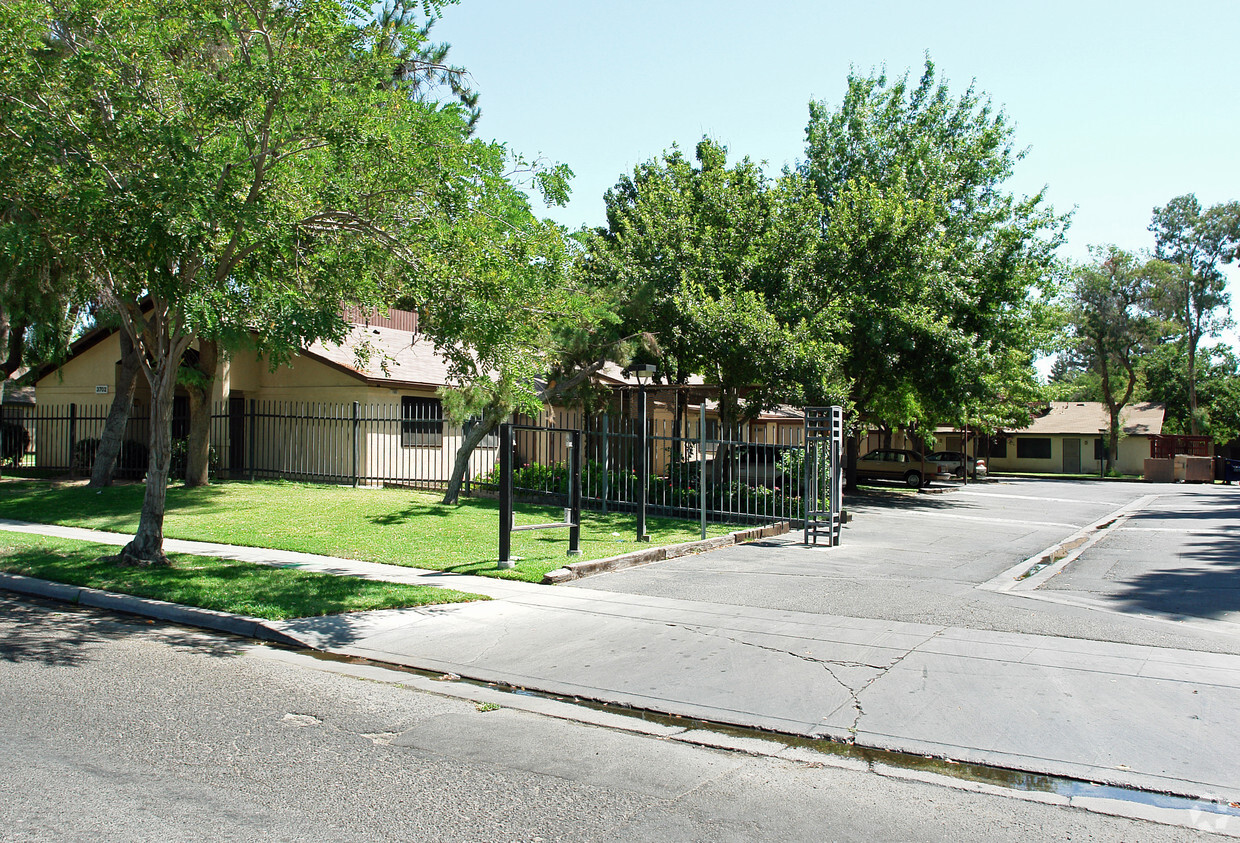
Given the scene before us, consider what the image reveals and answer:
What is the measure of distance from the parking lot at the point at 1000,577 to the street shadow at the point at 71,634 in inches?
174

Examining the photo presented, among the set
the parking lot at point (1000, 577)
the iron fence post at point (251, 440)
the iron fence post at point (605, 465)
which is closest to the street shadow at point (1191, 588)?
the parking lot at point (1000, 577)

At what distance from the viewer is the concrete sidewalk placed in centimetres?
546

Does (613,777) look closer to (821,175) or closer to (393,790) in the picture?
(393,790)

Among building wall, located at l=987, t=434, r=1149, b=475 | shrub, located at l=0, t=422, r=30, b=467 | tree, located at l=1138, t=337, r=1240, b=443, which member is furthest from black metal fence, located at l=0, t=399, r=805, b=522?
tree, located at l=1138, t=337, r=1240, b=443

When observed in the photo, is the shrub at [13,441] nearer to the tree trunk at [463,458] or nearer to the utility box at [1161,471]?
the tree trunk at [463,458]

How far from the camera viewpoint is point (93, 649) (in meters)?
7.54

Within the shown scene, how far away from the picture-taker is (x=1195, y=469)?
44812 millimetres

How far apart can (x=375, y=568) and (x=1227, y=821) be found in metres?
9.49

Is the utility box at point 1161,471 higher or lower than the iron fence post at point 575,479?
lower

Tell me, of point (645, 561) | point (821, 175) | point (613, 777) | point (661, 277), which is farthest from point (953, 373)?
point (613, 777)

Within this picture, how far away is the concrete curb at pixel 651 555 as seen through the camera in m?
10.9

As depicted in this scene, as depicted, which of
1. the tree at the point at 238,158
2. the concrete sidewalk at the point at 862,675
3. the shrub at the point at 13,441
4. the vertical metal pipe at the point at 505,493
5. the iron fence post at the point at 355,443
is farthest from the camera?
the shrub at the point at 13,441

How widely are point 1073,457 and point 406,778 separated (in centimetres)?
6079

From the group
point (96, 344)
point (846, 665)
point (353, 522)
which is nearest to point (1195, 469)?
point (353, 522)
